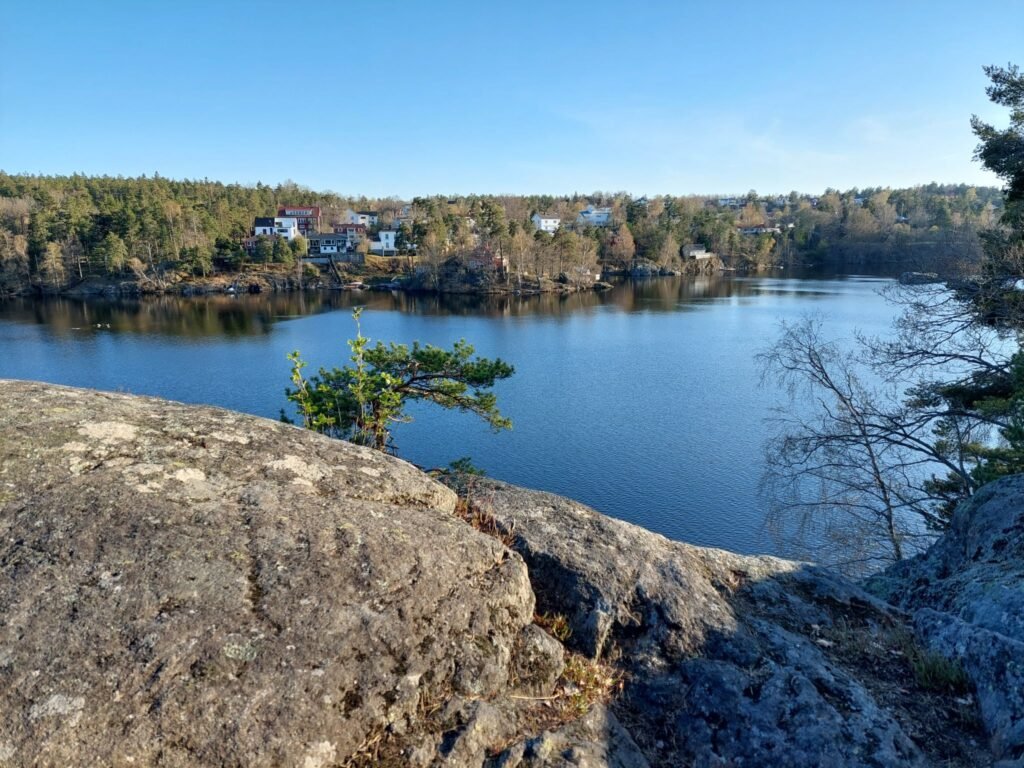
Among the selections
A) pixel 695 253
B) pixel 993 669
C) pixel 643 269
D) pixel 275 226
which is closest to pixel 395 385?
pixel 993 669

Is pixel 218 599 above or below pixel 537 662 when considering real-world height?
above

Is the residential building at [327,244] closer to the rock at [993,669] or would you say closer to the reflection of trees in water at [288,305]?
the reflection of trees in water at [288,305]

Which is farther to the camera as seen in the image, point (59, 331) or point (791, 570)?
point (59, 331)

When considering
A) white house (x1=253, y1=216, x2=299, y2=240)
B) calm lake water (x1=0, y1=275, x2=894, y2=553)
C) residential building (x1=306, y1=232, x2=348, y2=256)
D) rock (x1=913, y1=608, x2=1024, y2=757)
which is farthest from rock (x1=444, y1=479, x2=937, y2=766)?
white house (x1=253, y1=216, x2=299, y2=240)

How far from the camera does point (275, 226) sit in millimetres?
115125

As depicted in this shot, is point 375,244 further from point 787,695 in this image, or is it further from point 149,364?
point 787,695

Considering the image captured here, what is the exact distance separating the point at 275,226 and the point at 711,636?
125 metres

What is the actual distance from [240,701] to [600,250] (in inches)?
4651

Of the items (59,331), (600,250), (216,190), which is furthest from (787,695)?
(216,190)

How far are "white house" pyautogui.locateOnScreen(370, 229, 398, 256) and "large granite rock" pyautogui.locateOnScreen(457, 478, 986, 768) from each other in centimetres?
11722

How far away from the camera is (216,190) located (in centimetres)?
13600

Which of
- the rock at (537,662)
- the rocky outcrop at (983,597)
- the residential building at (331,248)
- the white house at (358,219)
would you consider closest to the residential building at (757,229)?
the white house at (358,219)

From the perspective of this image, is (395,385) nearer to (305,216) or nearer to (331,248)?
(331,248)

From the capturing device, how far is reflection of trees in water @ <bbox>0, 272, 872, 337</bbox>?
206 ft
